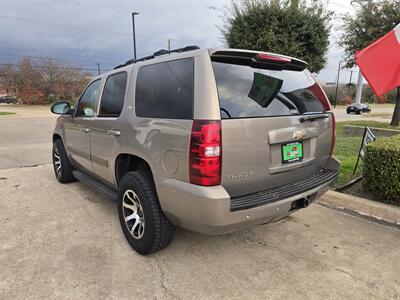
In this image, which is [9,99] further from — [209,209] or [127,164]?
[209,209]

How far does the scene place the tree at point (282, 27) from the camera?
847 cm

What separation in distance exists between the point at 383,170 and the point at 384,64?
1828 mm

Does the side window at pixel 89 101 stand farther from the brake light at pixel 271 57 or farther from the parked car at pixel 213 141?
the brake light at pixel 271 57

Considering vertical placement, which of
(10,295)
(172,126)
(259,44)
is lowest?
(10,295)

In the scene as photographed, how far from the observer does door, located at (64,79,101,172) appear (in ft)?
13.1

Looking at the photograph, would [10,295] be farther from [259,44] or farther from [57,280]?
[259,44]

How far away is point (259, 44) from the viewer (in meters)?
8.48

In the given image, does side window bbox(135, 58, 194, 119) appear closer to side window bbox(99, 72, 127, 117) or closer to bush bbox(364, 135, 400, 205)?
side window bbox(99, 72, 127, 117)

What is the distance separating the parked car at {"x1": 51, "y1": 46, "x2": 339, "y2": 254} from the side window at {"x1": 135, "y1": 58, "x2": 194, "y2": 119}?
10mm

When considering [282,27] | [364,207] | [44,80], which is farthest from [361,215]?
[44,80]

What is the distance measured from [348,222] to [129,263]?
8.70 ft

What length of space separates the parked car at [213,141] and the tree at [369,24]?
1079cm

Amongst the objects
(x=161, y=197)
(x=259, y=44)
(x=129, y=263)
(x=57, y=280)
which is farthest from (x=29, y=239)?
(x=259, y=44)

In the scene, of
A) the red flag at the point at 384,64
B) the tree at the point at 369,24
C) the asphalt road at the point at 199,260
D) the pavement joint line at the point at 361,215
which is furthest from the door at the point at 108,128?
the tree at the point at 369,24
